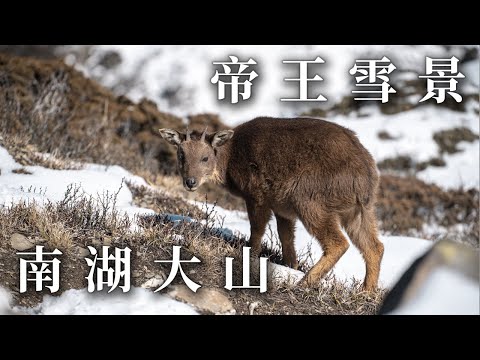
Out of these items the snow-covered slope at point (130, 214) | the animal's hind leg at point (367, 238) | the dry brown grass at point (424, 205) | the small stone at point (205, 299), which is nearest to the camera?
the snow-covered slope at point (130, 214)

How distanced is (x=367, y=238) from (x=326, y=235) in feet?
2.08

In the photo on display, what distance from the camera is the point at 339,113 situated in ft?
79.4

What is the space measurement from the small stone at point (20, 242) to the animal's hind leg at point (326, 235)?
3165mm

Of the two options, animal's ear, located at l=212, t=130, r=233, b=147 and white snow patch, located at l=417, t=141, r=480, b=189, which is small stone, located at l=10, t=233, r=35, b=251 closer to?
animal's ear, located at l=212, t=130, r=233, b=147

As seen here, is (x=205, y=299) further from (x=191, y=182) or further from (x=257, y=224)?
(x=191, y=182)

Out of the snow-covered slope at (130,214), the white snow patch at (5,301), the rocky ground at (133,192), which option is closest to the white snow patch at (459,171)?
the rocky ground at (133,192)

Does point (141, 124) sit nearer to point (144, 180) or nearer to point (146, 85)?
point (144, 180)

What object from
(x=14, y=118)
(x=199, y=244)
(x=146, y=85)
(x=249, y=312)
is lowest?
(x=249, y=312)

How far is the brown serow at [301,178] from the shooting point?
22.7ft

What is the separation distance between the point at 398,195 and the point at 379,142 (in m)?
5.40

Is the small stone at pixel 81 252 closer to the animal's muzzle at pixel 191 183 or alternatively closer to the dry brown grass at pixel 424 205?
the animal's muzzle at pixel 191 183

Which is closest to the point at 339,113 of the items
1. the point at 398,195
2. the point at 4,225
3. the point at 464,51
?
the point at 464,51

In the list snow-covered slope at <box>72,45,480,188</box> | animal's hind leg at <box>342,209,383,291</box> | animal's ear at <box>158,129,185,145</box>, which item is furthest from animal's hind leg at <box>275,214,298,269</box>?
snow-covered slope at <box>72,45,480,188</box>

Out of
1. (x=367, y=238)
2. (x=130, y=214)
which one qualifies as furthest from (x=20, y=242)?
(x=367, y=238)
